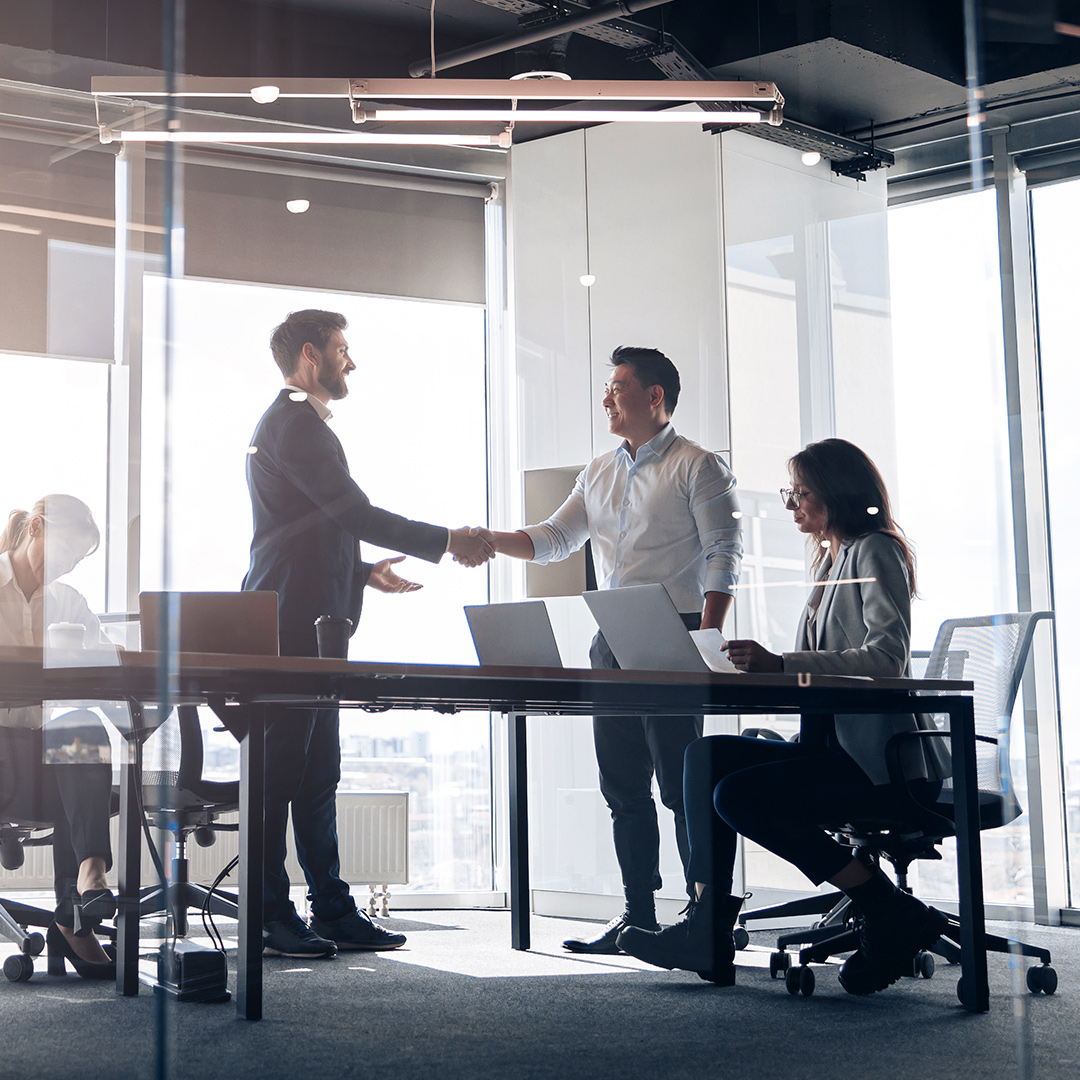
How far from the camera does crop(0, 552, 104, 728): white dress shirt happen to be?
1931 millimetres

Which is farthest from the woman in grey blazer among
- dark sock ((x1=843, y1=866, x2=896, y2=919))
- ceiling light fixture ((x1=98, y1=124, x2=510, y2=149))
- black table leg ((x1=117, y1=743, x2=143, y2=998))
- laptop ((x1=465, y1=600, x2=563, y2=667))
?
ceiling light fixture ((x1=98, y1=124, x2=510, y2=149))

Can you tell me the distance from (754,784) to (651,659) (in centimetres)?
34

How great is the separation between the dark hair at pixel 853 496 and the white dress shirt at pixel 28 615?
163cm

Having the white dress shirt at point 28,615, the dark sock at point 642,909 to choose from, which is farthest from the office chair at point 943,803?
the white dress shirt at point 28,615

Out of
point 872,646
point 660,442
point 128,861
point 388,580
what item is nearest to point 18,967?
point 128,861

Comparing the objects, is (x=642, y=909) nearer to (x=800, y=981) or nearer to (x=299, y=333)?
(x=800, y=981)

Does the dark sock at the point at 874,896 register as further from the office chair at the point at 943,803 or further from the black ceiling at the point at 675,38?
the black ceiling at the point at 675,38

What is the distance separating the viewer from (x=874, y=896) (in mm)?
2469

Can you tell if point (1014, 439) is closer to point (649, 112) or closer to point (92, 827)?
point (649, 112)

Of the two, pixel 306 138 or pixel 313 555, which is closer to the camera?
pixel 313 555

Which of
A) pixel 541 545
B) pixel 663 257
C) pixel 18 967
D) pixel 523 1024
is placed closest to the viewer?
pixel 18 967

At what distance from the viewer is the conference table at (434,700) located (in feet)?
6.32

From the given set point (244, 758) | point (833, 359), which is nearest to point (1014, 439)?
point (833, 359)

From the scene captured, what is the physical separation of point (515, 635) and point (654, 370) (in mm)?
1379
